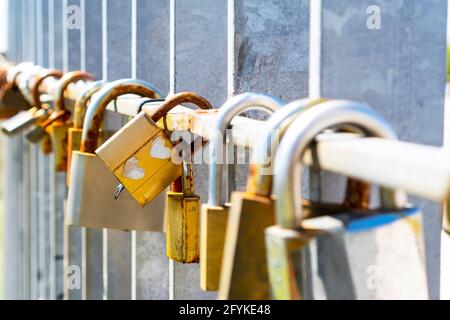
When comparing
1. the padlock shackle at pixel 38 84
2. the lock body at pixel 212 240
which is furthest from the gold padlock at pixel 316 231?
the padlock shackle at pixel 38 84

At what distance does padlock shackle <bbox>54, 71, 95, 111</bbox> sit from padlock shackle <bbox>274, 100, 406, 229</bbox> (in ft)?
5.25

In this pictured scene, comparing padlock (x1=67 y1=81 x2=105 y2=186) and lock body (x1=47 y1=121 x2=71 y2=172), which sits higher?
padlock (x1=67 y1=81 x2=105 y2=186)

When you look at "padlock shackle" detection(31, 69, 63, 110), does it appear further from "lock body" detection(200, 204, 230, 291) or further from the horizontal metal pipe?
the horizontal metal pipe

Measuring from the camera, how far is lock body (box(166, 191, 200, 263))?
1.17 metres

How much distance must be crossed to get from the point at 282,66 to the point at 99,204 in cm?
44

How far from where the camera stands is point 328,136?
Result: 2.26 feet

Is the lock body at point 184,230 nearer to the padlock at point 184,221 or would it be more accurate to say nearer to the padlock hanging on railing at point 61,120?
the padlock at point 184,221

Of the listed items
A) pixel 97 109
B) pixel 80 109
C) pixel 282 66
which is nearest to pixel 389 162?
pixel 282 66

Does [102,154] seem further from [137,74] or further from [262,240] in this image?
[137,74]

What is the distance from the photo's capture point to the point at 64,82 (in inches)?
85.7

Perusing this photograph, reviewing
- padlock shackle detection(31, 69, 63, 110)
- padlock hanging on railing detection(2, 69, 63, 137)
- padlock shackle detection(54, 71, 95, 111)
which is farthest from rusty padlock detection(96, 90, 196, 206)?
padlock shackle detection(31, 69, 63, 110)

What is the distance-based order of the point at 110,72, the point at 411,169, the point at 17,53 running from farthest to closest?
the point at 17,53
the point at 110,72
the point at 411,169

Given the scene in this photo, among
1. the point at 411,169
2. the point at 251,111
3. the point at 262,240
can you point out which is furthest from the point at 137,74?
the point at 411,169
